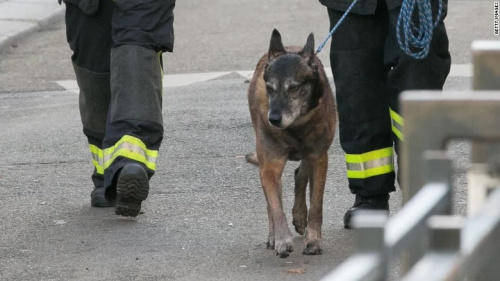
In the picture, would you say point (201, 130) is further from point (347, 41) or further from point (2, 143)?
point (347, 41)

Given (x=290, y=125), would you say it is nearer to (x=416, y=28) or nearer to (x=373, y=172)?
(x=373, y=172)

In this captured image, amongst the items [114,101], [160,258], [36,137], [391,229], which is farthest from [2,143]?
[391,229]

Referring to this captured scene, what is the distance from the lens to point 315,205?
17.2 feet

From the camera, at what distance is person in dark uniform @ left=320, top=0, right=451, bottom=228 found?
17.4 ft

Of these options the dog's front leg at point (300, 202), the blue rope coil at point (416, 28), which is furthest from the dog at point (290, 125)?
the blue rope coil at point (416, 28)

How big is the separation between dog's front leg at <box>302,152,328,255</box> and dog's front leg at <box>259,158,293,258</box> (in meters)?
0.15

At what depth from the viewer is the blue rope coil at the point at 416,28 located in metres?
5.13

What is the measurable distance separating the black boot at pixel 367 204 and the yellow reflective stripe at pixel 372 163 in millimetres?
114

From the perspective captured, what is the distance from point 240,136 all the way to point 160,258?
289 centimetres

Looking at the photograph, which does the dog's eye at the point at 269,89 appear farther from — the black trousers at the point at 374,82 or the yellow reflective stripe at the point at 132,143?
the yellow reflective stripe at the point at 132,143

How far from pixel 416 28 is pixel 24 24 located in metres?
9.68

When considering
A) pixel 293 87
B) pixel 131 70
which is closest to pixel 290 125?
pixel 293 87

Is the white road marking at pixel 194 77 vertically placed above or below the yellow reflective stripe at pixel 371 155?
below

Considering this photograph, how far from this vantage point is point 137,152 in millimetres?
5676
